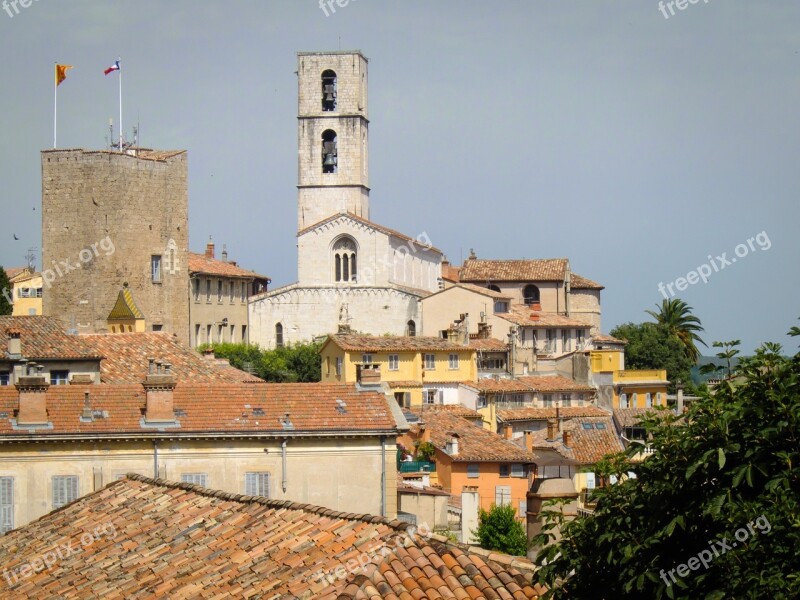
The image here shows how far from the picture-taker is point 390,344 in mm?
68500

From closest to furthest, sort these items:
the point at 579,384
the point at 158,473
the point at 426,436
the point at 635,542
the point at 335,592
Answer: the point at 635,542, the point at 335,592, the point at 158,473, the point at 426,436, the point at 579,384

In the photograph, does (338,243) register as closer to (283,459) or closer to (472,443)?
(472,443)

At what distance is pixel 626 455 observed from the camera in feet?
42.1

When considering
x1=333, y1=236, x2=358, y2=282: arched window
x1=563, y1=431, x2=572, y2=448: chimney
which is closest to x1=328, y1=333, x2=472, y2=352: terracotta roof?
x1=563, y1=431, x2=572, y2=448: chimney

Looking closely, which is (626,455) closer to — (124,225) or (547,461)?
(547,461)

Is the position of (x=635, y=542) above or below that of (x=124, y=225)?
below

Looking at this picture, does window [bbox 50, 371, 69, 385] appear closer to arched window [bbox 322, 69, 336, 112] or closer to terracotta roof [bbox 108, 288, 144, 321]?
terracotta roof [bbox 108, 288, 144, 321]

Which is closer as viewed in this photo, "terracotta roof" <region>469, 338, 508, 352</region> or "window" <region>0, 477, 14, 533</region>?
"window" <region>0, 477, 14, 533</region>

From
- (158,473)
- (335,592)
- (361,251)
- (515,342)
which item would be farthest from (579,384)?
(335,592)

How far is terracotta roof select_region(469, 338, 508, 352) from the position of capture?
7519 centimetres

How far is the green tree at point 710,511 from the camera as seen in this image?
Answer: 10984 millimetres

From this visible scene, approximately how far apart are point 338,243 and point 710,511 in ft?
262

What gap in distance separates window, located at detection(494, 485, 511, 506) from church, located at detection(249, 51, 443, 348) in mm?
37855

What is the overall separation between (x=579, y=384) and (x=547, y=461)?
94.2 ft
